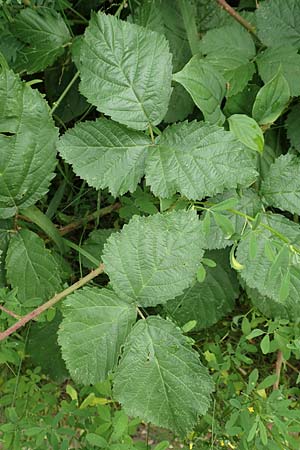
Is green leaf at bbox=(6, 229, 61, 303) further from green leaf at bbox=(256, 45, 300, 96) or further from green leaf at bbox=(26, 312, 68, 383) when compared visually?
green leaf at bbox=(256, 45, 300, 96)

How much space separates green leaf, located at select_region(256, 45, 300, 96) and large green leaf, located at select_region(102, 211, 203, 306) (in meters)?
0.42

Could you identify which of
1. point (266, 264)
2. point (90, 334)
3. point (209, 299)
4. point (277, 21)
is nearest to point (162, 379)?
point (90, 334)

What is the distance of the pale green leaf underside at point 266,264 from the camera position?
1061 mm

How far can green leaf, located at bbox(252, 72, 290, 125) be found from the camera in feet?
3.47

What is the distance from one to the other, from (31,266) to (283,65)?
675 mm

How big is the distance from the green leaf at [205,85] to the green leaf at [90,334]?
42 centimetres

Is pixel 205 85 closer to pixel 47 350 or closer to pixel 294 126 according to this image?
pixel 294 126

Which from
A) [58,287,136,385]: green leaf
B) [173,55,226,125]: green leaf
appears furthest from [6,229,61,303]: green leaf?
[173,55,226,125]: green leaf

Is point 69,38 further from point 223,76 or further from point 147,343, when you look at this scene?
point 147,343

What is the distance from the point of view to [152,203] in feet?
3.80

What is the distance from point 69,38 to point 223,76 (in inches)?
14.0

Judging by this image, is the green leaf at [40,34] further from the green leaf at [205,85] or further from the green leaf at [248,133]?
the green leaf at [248,133]

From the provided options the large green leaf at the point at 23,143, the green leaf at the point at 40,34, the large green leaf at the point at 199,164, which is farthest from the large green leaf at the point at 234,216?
the green leaf at the point at 40,34

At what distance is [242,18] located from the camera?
4.03ft
